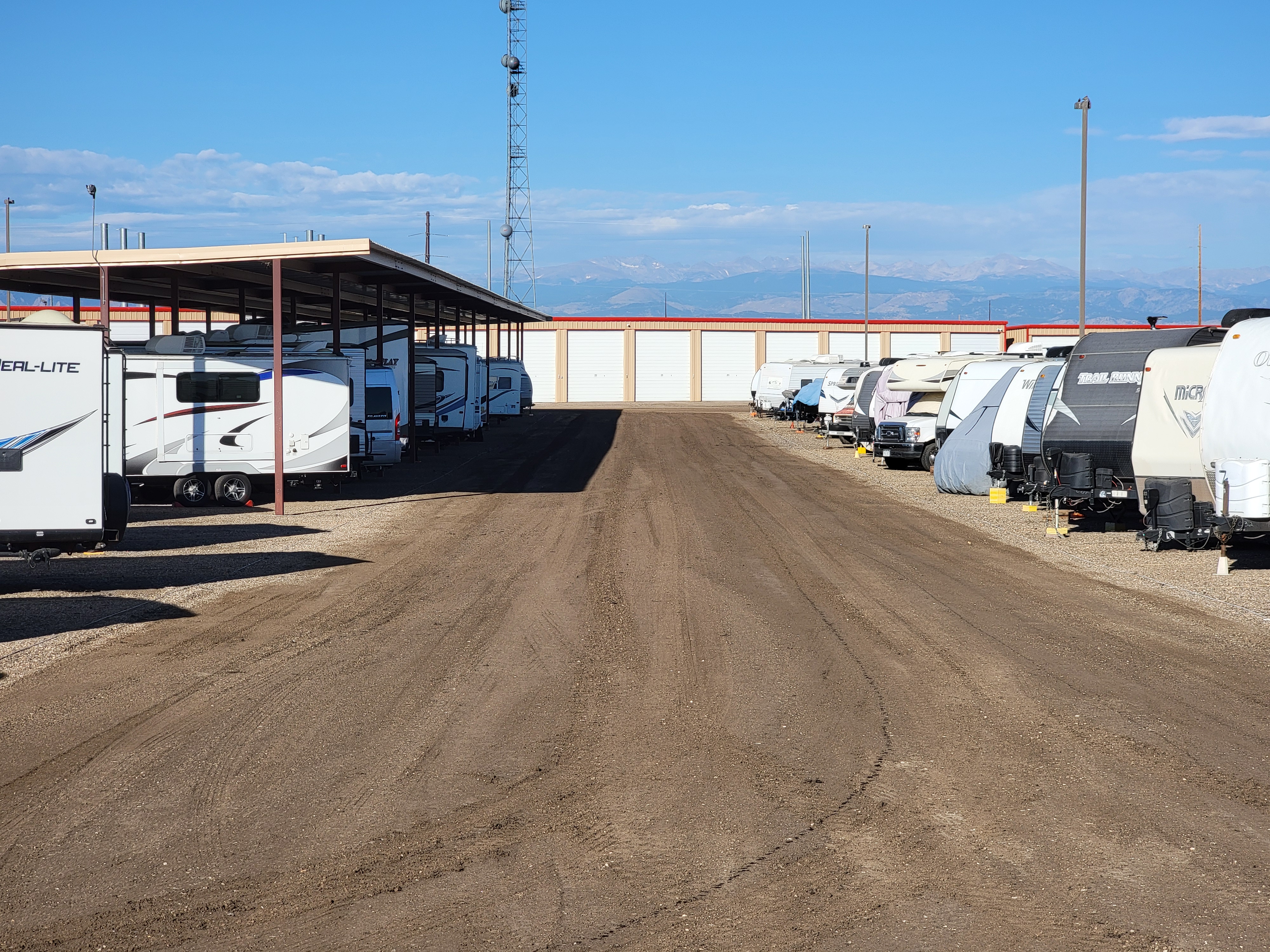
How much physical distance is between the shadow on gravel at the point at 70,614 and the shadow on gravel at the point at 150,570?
624 millimetres

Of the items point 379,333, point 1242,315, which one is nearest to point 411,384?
point 379,333

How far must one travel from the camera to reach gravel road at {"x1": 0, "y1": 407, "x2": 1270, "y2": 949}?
502 centimetres

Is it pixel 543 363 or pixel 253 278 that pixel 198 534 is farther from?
pixel 543 363

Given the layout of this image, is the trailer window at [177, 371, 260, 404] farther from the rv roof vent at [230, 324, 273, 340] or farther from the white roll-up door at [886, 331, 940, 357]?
the white roll-up door at [886, 331, 940, 357]

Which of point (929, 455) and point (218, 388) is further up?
point (218, 388)

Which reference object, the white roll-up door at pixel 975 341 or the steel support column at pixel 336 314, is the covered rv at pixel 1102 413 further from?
the white roll-up door at pixel 975 341

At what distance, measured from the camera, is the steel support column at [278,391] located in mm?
19875

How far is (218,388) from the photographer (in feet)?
68.1

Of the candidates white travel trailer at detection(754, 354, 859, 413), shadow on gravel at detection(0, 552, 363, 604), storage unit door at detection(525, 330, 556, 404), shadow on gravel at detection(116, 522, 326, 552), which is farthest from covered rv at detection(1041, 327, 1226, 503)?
storage unit door at detection(525, 330, 556, 404)

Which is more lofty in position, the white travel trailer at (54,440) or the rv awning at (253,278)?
the rv awning at (253,278)

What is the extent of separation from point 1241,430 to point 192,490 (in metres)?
17.0

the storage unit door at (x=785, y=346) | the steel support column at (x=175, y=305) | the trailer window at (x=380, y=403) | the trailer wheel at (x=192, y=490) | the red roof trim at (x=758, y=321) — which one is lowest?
the trailer wheel at (x=192, y=490)

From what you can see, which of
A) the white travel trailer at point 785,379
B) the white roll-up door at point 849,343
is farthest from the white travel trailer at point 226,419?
the white roll-up door at point 849,343

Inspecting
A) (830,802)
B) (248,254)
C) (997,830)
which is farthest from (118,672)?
(248,254)
